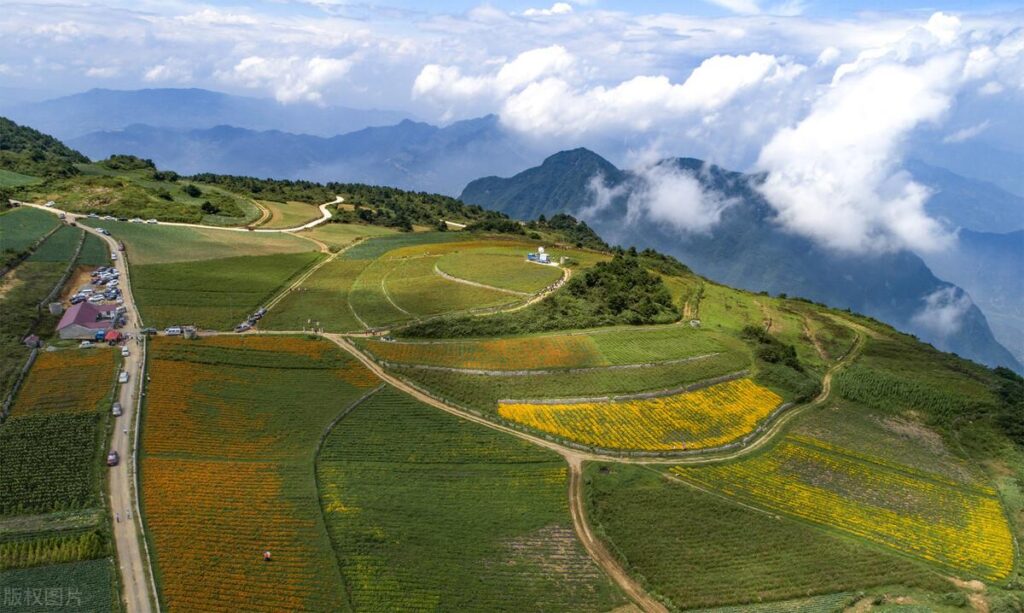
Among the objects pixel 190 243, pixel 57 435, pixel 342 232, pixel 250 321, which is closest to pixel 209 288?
pixel 250 321

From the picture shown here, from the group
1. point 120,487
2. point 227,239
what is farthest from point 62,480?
point 227,239

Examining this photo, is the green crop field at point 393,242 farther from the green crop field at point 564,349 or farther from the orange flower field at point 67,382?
the orange flower field at point 67,382

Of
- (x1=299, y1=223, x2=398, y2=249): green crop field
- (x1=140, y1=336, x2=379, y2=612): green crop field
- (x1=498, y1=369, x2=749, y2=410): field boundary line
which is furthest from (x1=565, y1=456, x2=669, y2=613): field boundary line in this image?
(x1=299, y1=223, x2=398, y2=249): green crop field

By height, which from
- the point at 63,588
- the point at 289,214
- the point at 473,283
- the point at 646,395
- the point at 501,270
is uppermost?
the point at 289,214

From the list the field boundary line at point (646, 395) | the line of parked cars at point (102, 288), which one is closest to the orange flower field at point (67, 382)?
the line of parked cars at point (102, 288)

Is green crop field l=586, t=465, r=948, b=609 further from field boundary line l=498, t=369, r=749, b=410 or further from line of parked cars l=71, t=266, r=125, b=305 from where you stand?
line of parked cars l=71, t=266, r=125, b=305

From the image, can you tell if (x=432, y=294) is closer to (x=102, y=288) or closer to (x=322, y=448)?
(x=322, y=448)

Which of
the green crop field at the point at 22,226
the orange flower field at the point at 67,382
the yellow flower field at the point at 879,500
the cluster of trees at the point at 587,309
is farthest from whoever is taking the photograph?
the green crop field at the point at 22,226
